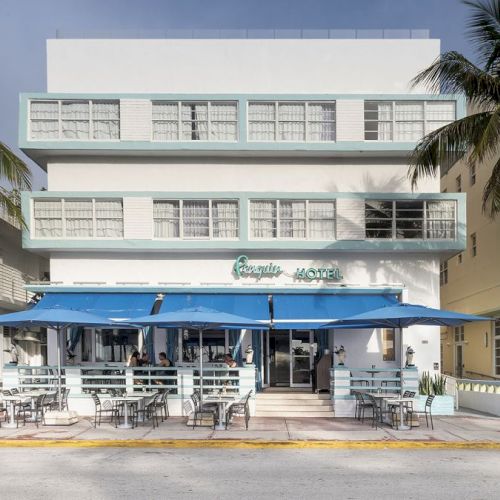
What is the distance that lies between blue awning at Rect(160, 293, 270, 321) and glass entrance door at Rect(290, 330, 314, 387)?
2.27m

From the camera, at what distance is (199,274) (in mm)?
19812

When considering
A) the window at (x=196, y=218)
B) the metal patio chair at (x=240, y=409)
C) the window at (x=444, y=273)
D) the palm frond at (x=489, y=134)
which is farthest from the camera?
the window at (x=444, y=273)

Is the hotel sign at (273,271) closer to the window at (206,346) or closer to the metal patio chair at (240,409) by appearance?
the window at (206,346)

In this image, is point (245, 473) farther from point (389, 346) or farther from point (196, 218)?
point (196, 218)

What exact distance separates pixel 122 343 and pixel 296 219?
7529 millimetres

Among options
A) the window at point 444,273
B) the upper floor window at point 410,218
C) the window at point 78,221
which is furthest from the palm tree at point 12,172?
the window at point 444,273

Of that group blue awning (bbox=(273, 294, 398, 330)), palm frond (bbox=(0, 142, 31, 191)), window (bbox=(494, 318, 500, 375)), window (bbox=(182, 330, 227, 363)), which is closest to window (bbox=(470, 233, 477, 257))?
window (bbox=(494, 318, 500, 375))

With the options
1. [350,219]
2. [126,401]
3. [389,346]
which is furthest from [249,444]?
[350,219]

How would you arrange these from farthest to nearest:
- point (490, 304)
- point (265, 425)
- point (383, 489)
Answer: point (490, 304) < point (265, 425) < point (383, 489)

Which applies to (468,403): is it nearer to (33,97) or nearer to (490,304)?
(490,304)

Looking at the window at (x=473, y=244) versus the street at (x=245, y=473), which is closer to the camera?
the street at (x=245, y=473)

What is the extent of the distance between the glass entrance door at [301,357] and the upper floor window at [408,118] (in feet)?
24.6

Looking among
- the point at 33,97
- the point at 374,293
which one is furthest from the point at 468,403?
the point at 33,97

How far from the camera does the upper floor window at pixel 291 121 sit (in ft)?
65.0
